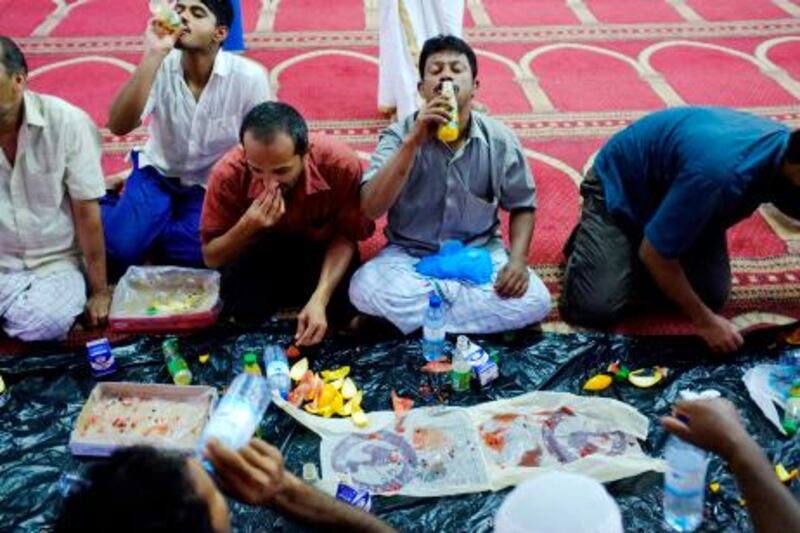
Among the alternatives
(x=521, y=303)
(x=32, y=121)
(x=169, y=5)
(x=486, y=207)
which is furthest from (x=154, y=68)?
(x=521, y=303)

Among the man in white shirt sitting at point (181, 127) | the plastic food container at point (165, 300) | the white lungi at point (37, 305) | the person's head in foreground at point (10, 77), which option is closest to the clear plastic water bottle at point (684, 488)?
the plastic food container at point (165, 300)

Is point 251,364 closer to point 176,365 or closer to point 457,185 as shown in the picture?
point 176,365

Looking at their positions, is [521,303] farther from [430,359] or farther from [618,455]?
[618,455]

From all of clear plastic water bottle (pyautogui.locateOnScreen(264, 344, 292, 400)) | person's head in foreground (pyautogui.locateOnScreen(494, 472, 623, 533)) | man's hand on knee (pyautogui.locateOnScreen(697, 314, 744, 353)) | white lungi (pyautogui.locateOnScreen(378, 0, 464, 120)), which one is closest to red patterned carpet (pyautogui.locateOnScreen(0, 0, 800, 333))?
white lungi (pyautogui.locateOnScreen(378, 0, 464, 120))

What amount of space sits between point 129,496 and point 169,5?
205 cm

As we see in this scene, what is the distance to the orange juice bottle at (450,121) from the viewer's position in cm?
233

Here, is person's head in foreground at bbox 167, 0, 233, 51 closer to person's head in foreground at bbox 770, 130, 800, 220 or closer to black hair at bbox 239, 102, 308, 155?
black hair at bbox 239, 102, 308, 155

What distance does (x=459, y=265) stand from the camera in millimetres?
2557

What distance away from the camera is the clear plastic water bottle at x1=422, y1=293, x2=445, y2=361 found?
7.93 feet

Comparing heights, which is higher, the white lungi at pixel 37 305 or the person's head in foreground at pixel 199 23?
the person's head in foreground at pixel 199 23

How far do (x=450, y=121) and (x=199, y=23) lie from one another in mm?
1008

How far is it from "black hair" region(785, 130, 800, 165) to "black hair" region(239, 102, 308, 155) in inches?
52.6

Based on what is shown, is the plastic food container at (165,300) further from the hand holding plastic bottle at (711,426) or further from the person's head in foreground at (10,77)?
the hand holding plastic bottle at (711,426)

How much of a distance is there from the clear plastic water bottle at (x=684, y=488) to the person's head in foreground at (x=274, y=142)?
51.2 inches
